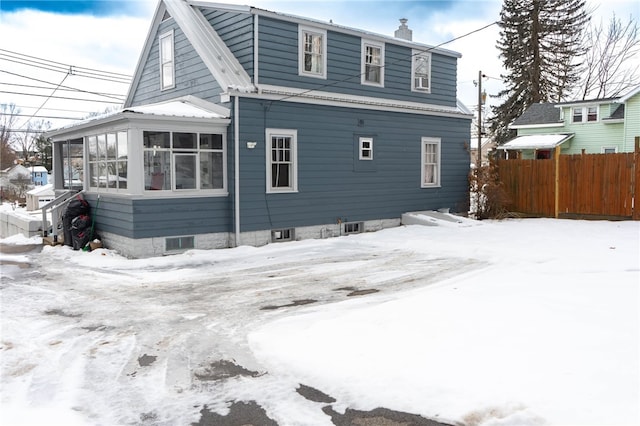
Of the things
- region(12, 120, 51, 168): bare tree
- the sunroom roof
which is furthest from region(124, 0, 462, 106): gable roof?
region(12, 120, 51, 168): bare tree

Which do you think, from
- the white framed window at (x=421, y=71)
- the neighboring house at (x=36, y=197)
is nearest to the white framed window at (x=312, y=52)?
the white framed window at (x=421, y=71)

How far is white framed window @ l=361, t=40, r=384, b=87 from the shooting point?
14.8 m

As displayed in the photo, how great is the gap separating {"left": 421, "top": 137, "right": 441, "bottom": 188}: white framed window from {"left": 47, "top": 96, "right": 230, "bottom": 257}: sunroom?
23.3 feet

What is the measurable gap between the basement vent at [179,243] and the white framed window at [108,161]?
156 cm

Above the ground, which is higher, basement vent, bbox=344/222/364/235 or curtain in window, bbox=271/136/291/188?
curtain in window, bbox=271/136/291/188

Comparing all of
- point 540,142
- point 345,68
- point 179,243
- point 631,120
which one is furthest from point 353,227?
point 631,120

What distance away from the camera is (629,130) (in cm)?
2536

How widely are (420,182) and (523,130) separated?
1797cm

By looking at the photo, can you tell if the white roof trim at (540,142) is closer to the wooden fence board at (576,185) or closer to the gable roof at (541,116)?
the gable roof at (541,116)

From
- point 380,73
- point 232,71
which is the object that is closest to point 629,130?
point 380,73

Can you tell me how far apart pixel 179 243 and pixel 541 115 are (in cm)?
2532

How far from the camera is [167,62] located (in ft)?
47.2

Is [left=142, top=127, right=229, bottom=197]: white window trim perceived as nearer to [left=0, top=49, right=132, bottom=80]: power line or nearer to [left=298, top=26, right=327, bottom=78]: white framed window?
[left=298, top=26, right=327, bottom=78]: white framed window

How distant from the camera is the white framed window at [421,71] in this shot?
1606 centimetres
